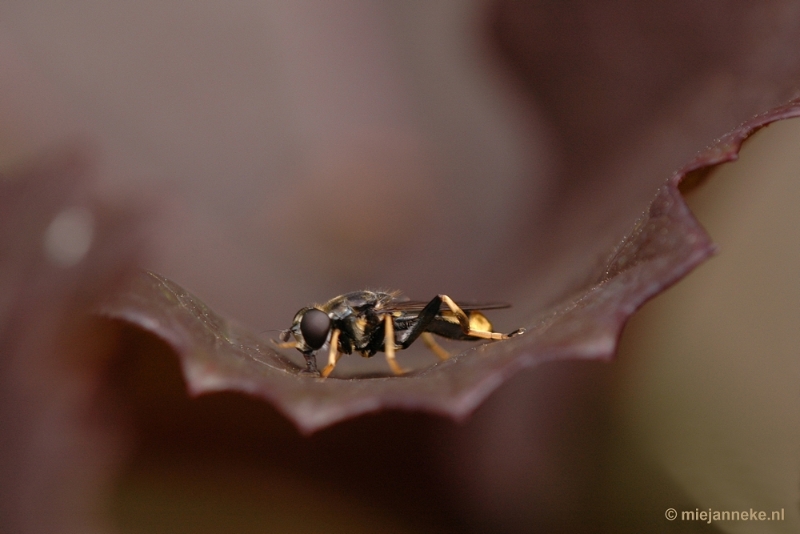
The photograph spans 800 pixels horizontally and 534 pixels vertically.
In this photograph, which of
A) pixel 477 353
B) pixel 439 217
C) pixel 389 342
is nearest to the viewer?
pixel 477 353

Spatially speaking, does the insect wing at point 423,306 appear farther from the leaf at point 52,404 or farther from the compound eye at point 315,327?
the leaf at point 52,404

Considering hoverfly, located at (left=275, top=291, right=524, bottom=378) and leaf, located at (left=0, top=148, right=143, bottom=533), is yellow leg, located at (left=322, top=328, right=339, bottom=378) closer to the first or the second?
hoverfly, located at (left=275, top=291, right=524, bottom=378)

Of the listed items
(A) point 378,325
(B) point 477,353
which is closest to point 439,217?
(A) point 378,325

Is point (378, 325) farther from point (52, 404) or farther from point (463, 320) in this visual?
point (52, 404)

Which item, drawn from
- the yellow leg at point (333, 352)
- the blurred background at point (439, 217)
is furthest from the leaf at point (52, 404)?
the yellow leg at point (333, 352)

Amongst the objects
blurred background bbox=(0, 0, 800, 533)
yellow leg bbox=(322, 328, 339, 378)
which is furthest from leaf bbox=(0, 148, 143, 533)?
yellow leg bbox=(322, 328, 339, 378)
